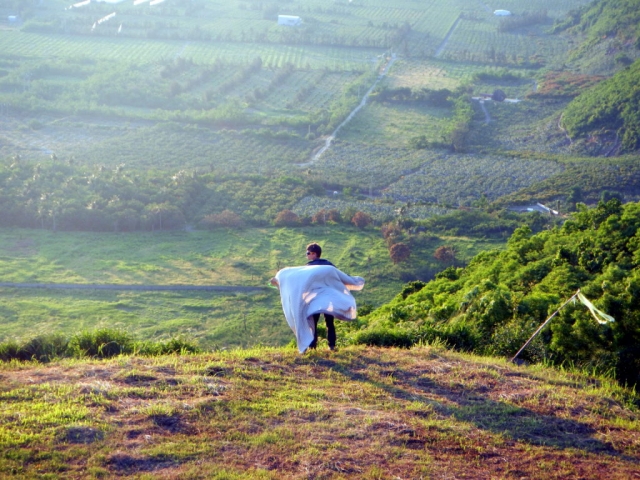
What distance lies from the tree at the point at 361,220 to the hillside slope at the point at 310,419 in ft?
92.7

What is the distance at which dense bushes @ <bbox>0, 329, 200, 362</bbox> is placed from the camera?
10695 millimetres

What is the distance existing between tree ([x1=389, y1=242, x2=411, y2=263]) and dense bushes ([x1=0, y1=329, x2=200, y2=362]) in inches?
901

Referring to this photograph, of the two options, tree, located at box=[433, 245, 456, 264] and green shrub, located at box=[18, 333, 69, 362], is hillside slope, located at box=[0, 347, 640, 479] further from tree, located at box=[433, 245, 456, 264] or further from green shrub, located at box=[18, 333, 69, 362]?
Answer: tree, located at box=[433, 245, 456, 264]

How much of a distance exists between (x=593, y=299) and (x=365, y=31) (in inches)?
2963

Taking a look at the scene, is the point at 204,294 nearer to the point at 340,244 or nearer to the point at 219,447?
the point at 340,244

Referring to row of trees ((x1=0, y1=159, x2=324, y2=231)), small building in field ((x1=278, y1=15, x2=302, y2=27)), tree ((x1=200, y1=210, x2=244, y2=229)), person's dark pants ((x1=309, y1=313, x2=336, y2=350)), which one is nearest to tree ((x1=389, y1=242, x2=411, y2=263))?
row of trees ((x1=0, y1=159, x2=324, y2=231))

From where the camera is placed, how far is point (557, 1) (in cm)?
9756

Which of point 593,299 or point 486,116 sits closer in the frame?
point 593,299

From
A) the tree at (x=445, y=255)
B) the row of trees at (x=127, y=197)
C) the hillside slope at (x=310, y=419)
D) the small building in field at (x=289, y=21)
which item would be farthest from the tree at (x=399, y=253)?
the small building in field at (x=289, y=21)

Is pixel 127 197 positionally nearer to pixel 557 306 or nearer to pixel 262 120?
pixel 262 120

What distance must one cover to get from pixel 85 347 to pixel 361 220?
2799 centimetres

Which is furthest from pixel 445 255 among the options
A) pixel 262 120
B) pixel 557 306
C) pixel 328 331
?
pixel 262 120

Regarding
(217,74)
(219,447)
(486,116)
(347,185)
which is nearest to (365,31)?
(217,74)

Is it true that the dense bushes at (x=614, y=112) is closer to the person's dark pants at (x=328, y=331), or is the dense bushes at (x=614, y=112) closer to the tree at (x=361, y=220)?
the tree at (x=361, y=220)
